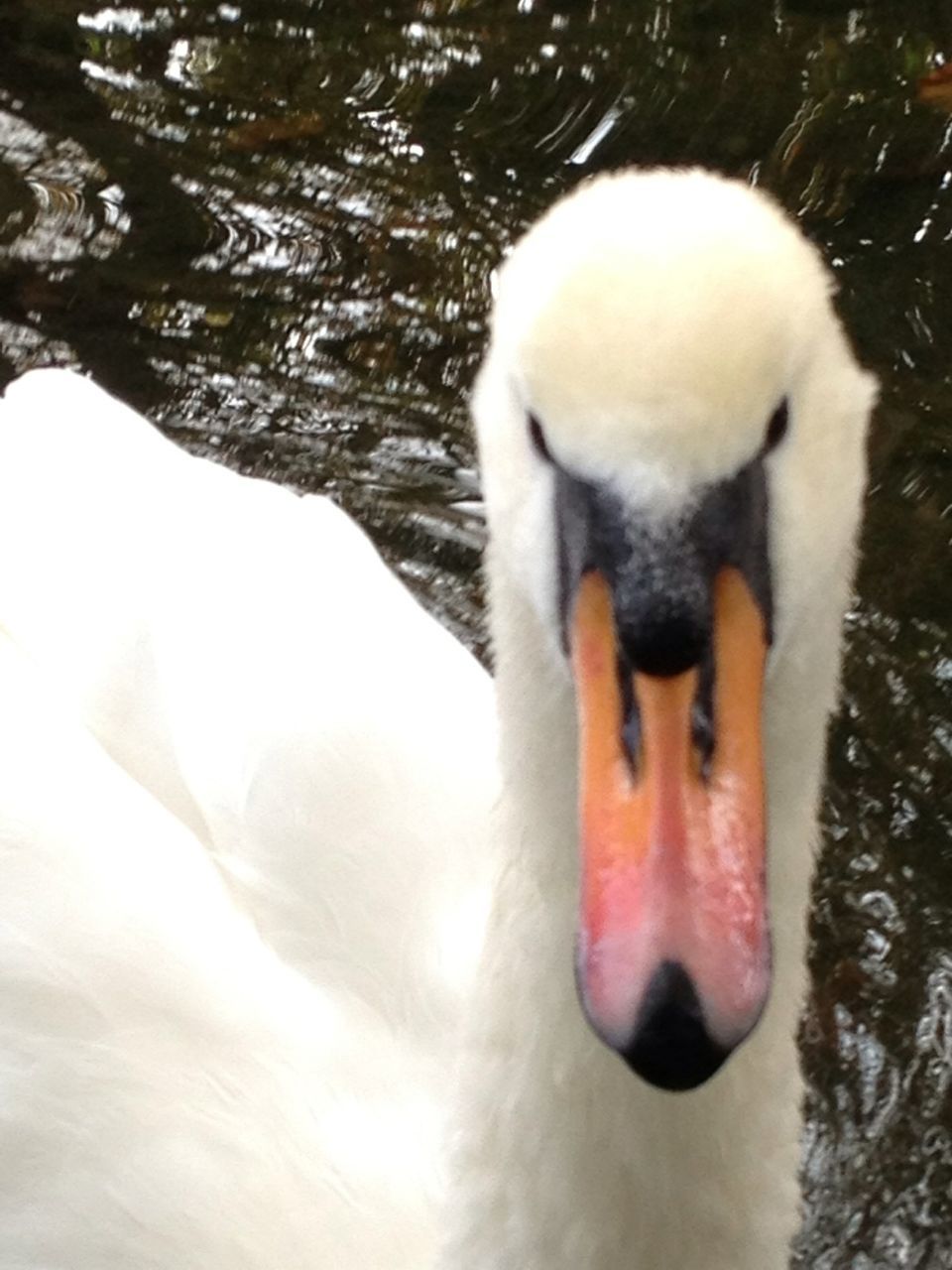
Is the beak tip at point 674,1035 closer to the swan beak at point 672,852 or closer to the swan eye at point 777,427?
the swan beak at point 672,852

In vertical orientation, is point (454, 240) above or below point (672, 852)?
below

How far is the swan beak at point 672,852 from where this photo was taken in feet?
5.49

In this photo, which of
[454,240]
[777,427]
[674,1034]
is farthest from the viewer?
[454,240]

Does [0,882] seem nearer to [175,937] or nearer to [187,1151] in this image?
[175,937]

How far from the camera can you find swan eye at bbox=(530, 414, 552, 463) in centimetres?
183

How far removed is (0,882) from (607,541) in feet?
4.29

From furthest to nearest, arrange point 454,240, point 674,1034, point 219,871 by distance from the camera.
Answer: point 454,240 < point 219,871 < point 674,1034

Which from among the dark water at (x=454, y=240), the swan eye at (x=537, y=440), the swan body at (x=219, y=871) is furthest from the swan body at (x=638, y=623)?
the dark water at (x=454, y=240)

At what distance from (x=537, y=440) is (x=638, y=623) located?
19cm

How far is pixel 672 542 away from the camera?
5.73 feet

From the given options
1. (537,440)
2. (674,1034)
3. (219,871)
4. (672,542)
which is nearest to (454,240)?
(219,871)

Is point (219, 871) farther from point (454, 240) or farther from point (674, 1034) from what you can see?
point (454, 240)

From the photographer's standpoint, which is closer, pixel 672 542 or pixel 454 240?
pixel 672 542

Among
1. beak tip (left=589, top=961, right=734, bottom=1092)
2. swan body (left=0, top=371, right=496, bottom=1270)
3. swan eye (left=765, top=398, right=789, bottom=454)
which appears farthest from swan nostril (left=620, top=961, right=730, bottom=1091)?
swan body (left=0, top=371, right=496, bottom=1270)
